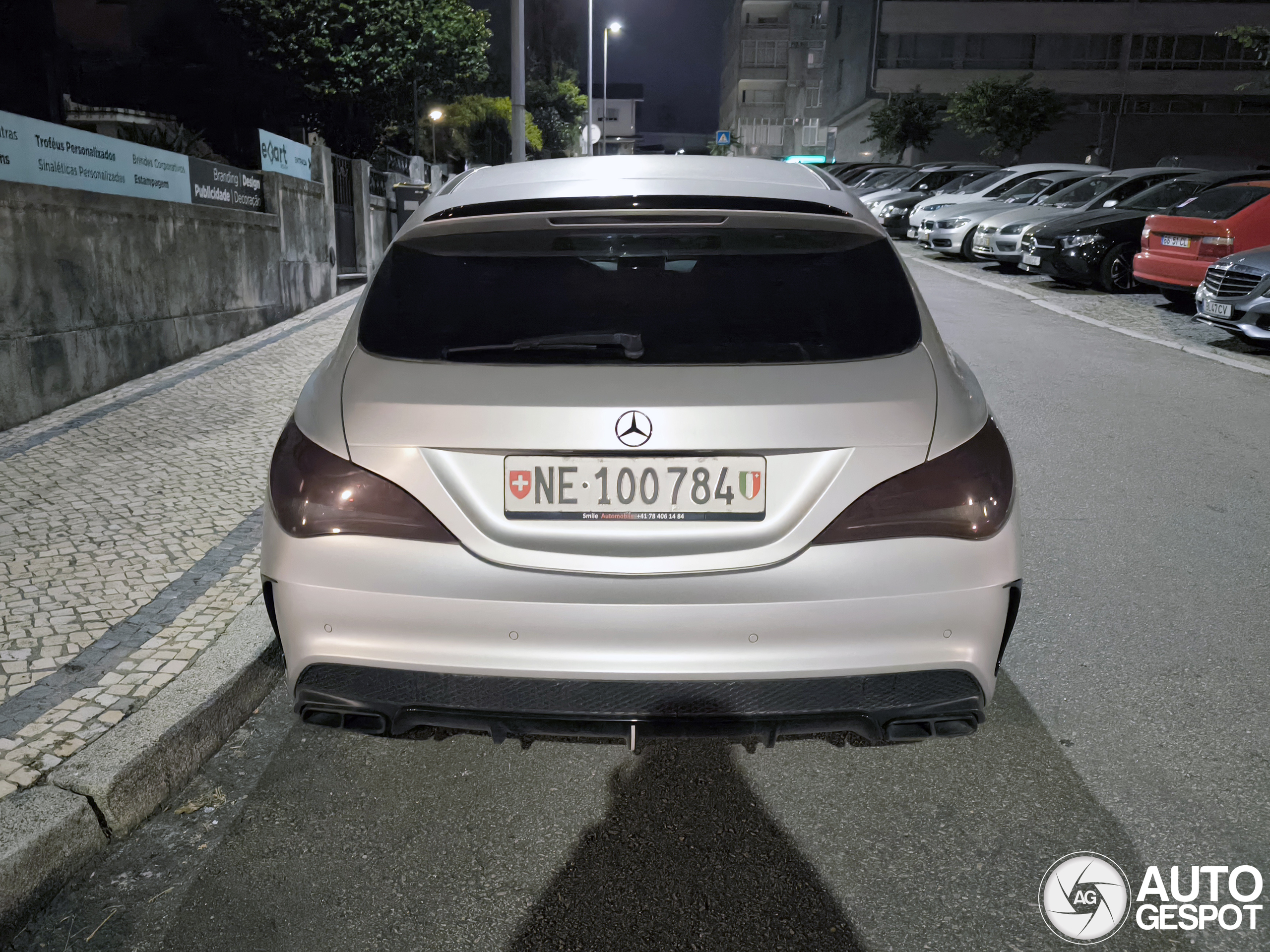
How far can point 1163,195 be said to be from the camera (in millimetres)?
17047

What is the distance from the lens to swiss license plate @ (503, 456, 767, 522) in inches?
97.1

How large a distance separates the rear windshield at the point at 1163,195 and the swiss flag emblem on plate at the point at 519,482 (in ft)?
53.7

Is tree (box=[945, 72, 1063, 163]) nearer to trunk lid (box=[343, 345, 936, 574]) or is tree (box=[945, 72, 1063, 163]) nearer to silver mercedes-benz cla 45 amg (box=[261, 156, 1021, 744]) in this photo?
silver mercedes-benz cla 45 amg (box=[261, 156, 1021, 744])

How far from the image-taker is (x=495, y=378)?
2.53 meters

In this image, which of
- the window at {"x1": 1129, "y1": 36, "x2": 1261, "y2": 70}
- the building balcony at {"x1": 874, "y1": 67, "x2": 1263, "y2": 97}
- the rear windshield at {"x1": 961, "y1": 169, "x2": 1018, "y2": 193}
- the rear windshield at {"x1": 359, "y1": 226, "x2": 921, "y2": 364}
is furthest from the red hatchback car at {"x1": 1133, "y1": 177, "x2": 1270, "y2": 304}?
the window at {"x1": 1129, "y1": 36, "x2": 1261, "y2": 70}

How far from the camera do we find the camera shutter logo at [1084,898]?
A: 254 cm

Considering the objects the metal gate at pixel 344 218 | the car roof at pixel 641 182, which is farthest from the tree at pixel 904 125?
Result: the car roof at pixel 641 182

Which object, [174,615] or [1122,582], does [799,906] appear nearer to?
[174,615]

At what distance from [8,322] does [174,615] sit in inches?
166

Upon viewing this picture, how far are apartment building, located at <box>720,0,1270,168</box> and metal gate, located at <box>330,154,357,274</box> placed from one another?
5459 centimetres

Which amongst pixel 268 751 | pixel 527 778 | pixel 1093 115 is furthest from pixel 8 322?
pixel 1093 115

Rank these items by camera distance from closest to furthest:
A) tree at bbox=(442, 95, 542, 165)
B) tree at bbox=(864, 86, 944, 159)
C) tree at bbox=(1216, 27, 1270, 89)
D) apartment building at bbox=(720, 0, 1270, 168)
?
tree at bbox=(1216, 27, 1270, 89)
tree at bbox=(864, 86, 944, 159)
tree at bbox=(442, 95, 542, 165)
apartment building at bbox=(720, 0, 1270, 168)

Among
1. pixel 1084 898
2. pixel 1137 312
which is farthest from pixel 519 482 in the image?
pixel 1137 312

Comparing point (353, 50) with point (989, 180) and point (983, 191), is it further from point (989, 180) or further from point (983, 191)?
point (983, 191)
